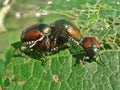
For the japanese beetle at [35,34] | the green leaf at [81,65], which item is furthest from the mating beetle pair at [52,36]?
the green leaf at [81,65]

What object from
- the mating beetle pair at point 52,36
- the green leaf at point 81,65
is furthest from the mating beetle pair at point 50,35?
the green leaf at point 81,65

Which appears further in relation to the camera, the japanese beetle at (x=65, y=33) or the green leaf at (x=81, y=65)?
the japanese beetle at (x=65, y=33)

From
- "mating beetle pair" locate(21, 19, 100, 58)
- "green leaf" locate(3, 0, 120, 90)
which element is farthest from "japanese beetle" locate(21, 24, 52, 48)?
"green leaf" locate(3, 0, 120, 90)

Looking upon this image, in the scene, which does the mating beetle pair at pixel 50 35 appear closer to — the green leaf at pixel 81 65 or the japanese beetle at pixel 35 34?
the japanese beetle at pixel 35 34

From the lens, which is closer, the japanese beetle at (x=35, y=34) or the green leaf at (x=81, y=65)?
the green leaf at (x=81, y=65)

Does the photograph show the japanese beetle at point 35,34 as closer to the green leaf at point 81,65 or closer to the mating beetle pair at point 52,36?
the mating beetle pair at point 52,36

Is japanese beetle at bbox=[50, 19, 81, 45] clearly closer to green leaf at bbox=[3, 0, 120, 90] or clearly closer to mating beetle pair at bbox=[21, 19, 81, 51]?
mating beetle pair at bbox=[21, 19, 81, 51]

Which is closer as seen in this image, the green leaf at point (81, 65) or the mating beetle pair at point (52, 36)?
the green leaf at point (81, 65)
